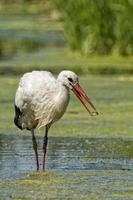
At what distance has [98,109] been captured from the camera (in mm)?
13148

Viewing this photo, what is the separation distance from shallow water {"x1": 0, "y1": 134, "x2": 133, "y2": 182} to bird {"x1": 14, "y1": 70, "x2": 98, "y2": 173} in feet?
1.04

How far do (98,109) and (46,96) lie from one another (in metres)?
4.66

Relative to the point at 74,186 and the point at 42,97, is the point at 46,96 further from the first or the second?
the point at 74,186

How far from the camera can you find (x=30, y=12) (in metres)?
47.6

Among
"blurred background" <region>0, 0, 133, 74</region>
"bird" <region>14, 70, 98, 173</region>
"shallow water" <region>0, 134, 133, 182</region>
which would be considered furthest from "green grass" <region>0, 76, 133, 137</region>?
"blurred background" <region>0, 0, 133, 74</region>

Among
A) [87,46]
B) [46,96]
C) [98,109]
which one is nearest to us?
[46,96]

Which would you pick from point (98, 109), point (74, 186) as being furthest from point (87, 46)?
point (74, 186)

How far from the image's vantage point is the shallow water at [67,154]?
888 cm

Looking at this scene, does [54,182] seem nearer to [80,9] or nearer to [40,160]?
[40,160]

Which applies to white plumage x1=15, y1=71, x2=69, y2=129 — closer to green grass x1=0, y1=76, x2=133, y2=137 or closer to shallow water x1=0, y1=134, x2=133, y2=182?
shallow water x1=0, y1=134, x2=133, y2=182

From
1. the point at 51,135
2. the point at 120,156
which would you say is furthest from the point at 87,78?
the point at 120,156

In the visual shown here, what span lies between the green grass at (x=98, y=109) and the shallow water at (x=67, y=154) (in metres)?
0.50

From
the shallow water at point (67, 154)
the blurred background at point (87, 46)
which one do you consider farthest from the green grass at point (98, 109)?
the blurred background at point (87, 46)

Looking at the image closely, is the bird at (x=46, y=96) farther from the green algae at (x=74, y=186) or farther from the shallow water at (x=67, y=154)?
the green algae at (x=74, y=186)
